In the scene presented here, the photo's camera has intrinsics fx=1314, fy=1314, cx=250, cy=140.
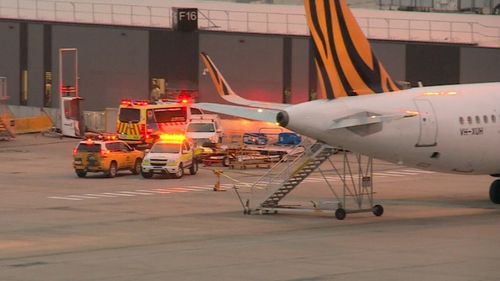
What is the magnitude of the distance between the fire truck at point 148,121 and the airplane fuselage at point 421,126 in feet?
109

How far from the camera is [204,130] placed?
80875 mm

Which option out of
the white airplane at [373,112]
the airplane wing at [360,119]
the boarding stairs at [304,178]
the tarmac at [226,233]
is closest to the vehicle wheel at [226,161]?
the tarmac at [226,233]

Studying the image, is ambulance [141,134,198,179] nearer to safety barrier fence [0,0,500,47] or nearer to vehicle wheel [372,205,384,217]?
vehicle wheel [372,205,384,217]

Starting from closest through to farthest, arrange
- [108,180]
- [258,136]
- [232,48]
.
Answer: [108,180] < [258,136] < [232,48]

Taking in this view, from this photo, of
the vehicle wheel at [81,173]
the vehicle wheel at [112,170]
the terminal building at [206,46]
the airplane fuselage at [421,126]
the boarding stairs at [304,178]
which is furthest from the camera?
the terminal building at [206,46]

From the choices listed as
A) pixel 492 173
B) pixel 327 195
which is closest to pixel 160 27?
pixel 327 195

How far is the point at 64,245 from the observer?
1598 inches

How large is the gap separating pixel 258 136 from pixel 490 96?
3438cm

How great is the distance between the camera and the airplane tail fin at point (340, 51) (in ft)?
149

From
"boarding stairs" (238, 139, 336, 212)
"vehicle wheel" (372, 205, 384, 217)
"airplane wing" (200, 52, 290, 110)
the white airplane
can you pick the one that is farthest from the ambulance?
the white airplane

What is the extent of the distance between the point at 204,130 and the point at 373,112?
36950 millimetres

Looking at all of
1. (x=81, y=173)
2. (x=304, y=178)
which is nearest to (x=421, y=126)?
(x=304, y=178)

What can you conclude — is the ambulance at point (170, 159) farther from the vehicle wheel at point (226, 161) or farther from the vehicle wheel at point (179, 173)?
the vehicle wheel at point (226, 161)

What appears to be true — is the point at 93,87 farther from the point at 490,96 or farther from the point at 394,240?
the point at 394,240
